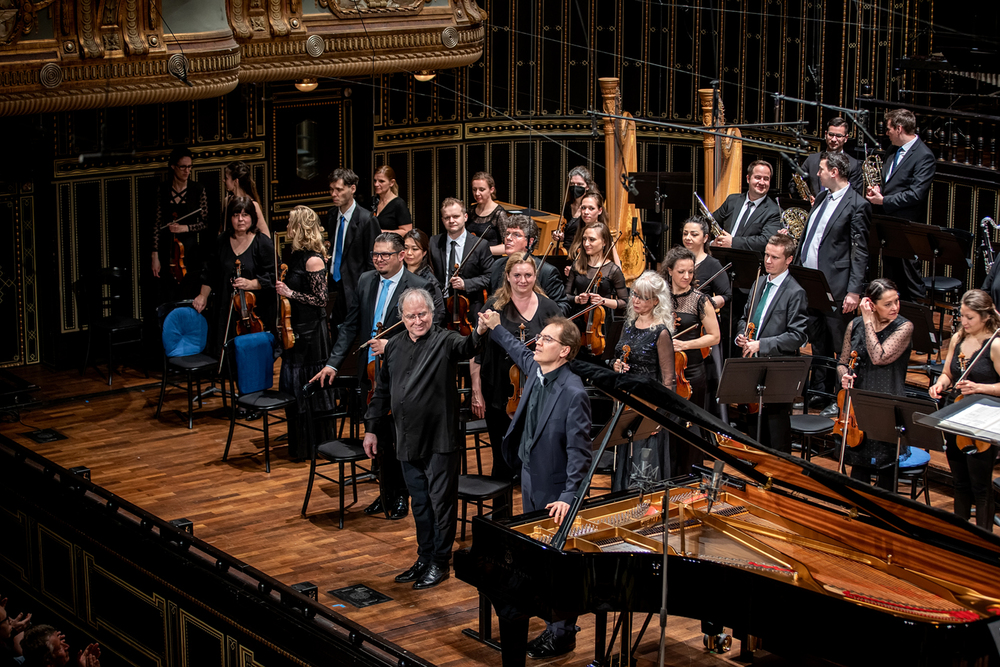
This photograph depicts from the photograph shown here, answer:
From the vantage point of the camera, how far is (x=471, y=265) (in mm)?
8117

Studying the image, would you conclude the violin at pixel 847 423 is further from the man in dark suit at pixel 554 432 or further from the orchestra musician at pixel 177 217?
the orchestra musician at pixel 177 217

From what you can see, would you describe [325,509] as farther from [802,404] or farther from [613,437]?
[802,404]

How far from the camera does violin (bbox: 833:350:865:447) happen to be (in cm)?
656

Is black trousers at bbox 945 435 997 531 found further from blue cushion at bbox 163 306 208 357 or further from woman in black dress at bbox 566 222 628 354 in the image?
blue cushion at bbox 163 306 208 357

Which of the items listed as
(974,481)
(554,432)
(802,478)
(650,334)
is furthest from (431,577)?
(974,481)

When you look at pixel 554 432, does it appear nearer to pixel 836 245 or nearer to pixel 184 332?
pixel 836 245

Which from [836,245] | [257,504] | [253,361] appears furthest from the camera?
[836,245]

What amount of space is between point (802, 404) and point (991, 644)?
4.67m

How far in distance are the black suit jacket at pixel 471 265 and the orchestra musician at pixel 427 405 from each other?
187cm

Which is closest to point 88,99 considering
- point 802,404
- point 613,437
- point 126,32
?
point 126,32

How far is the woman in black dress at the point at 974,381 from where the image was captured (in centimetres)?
630

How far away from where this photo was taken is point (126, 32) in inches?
313

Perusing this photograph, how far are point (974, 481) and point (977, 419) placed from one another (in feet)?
4.63

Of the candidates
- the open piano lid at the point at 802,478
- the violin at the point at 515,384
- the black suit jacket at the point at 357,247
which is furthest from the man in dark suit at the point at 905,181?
the open piano lid at the point at 802,478
